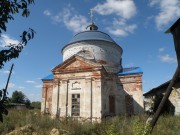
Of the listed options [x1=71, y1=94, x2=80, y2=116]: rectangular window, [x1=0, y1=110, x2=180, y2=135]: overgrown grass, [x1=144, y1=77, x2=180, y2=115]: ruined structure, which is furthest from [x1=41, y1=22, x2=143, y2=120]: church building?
[x1=0, y1=110, x2=180, y2=135]: overgrown grass

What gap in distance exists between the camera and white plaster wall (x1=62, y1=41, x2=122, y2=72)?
71.5 feet

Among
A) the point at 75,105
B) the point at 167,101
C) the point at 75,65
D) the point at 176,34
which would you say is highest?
the point at 75,65

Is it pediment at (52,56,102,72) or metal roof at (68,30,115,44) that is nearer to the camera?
pediment at (52,56,102,72)

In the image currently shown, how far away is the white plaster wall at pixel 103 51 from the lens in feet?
71.5

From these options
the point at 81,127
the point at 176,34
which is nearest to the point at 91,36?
the point at 81,127

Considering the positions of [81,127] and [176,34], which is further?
[81,127]

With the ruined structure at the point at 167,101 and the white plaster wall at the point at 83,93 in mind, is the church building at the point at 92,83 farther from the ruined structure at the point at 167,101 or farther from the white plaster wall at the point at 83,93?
the ruined structure at the point at 167,101

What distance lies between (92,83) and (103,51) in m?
5.29

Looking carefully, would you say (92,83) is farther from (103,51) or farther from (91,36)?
(91,36)

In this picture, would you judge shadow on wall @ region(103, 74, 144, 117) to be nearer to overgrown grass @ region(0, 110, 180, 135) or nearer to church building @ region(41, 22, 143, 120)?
church building @ region(41, 22, 143, 120)

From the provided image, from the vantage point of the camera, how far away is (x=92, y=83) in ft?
58.1

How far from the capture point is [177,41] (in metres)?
8.35

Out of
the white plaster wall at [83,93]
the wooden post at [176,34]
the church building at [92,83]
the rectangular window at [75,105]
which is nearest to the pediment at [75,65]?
the church building at [92,83]

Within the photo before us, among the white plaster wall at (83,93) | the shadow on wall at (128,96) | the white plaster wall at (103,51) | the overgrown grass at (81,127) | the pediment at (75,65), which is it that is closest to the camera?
the overgrown grass at (81,127)
